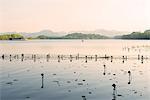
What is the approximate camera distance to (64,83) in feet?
148

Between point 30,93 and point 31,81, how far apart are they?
9.50 meters

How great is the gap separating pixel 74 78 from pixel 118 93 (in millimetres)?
13919

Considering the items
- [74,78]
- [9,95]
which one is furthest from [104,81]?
[9,95]

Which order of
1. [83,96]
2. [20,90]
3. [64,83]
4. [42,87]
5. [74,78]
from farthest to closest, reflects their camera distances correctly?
[74,78] < [64,83] < [42,87] < [20,90] < [83,96]

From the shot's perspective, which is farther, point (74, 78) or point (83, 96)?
point (74, 78)

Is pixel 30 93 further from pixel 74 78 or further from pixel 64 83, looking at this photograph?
pixel 74 78

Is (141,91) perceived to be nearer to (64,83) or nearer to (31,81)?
(64,83)

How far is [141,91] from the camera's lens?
39219 mm

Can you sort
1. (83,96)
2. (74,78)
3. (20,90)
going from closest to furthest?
1. (83,96)
2. (20,90)
3. (74,78)

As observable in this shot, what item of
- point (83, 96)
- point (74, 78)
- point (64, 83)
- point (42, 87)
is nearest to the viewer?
point (83, 96)

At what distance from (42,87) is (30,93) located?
467 centimetres

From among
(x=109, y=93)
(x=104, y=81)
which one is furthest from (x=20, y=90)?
(x=104, y=81)

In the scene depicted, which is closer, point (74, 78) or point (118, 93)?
point (118, 93)

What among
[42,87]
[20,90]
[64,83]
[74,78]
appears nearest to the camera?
[20,90]
